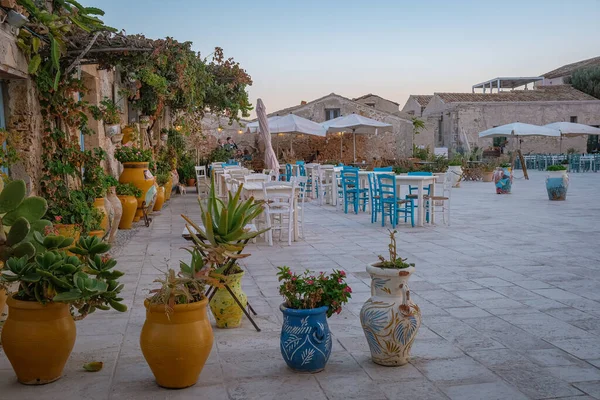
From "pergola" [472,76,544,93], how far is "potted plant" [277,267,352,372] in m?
36.7

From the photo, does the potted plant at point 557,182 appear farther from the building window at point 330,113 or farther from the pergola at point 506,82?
the pergola at point 506,82

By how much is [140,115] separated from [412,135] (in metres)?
17.2

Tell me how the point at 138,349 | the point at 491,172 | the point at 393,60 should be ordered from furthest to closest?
the point at 393,60 < the point at 491,172 < the point at 138,349

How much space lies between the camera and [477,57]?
2633 centimetres

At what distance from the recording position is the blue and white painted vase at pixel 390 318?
10.5ft

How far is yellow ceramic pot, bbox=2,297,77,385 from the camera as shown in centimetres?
295

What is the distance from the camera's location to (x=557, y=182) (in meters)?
12.3

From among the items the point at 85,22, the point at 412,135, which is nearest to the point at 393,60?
the point at 412,135

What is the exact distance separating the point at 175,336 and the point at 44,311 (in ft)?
2.38

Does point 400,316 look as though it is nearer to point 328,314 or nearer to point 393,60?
point 328,314

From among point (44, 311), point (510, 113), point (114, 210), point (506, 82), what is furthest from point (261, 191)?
point (506, 82)

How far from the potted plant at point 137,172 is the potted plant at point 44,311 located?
18.9ft

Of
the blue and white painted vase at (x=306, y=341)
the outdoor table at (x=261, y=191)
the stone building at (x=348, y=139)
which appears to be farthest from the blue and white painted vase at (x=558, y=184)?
the stone building at (x=348, y=139)

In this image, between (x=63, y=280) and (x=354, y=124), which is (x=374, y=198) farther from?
(x=354, y=124)
